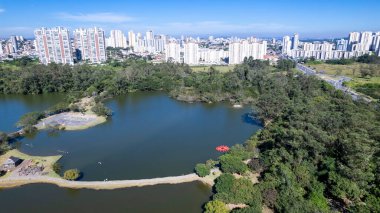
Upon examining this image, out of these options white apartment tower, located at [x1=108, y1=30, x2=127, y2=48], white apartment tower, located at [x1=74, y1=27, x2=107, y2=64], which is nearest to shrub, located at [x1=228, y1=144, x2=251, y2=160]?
white apartment tower, located at [x1=74, y1=27, x2=107, y2=64]

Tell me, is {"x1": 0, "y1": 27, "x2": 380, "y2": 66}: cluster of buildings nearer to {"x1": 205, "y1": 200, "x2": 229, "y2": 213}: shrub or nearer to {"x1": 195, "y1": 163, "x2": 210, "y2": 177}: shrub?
{"x1": 195, "y1": 163, "x2": 210, "y2": 177}: shrub

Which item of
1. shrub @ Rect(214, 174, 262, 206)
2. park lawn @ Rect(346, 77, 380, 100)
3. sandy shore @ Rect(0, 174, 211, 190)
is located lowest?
sandy shore @ Rect(0, 174, 211, 190)

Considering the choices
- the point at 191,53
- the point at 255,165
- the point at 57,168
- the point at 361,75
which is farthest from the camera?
the point at 191,53

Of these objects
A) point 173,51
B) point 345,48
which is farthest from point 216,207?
point 345,48

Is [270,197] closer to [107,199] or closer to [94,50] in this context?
[107,199]

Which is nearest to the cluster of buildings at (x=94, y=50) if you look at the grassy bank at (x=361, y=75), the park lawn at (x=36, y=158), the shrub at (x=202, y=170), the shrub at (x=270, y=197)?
the grassy bank at (x=361, y=75)

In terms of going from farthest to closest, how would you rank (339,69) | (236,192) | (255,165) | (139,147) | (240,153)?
(339,69), (139,147), (240,153), (255,165), (236,192)
